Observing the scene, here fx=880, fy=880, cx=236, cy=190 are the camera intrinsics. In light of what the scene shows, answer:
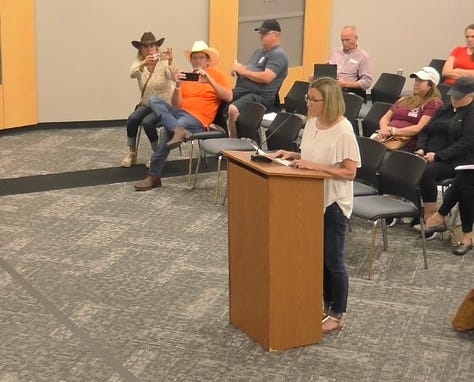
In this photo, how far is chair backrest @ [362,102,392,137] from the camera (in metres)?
7.98

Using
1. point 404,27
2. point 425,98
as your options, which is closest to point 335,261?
point 425,98

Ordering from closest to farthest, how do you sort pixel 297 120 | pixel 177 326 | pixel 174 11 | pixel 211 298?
1. pixel 177 326
2. pixel 211 298
3. pixel 297 120
4. pixel 174 11

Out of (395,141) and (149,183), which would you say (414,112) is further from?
(149,183)

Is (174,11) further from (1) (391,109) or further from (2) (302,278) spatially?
(2) (302,278)

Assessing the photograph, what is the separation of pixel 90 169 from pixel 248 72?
1844 mm

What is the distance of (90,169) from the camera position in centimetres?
874

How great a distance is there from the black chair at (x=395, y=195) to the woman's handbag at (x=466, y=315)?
0.98 metres

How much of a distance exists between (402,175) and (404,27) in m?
6.49

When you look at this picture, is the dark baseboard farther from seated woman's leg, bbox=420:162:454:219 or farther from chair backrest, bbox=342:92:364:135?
seated woman's leg, bbox=420:162:454:219

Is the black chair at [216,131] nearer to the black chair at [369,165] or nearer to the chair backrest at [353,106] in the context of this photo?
the chair backrest at [353,106]

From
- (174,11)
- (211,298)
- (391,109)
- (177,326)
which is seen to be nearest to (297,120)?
(391,109)

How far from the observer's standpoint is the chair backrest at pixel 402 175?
625 centimetres

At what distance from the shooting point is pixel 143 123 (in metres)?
8.64

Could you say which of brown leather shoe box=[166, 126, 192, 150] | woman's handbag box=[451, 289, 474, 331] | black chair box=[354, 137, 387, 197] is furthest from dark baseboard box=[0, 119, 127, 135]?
woman's handbag box=[451, 289, 474, 331]
